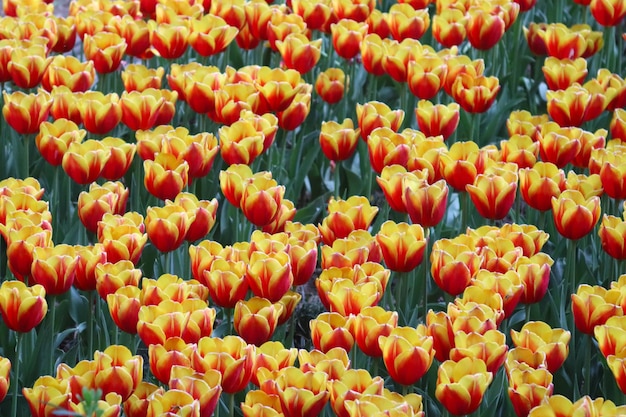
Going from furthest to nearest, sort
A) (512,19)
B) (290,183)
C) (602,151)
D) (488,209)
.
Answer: (512,19)
(290,183)
(602,151)
(488,209)

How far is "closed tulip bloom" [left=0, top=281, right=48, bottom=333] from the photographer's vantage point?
2090 mm

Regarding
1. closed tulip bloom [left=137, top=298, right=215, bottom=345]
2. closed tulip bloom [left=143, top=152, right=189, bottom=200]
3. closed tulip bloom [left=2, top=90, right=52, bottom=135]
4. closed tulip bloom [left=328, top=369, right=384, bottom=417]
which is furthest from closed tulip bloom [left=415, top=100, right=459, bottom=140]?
closed tulip bloom [left=328, top=369, right=384, bottom=417]

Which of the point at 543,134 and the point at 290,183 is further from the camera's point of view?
the point at 290,183

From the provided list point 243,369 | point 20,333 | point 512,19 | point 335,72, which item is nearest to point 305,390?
point 243,369

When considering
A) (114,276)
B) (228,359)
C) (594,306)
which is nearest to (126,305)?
(114,276)

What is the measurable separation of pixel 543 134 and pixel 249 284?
1.18 metres

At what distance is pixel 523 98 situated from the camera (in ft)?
12.9

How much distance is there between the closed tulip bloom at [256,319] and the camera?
6.77 feet

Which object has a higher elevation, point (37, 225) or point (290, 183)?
point (37, 225)

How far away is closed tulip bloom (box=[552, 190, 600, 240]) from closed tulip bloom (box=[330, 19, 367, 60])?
3.94 ft

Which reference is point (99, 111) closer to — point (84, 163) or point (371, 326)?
point (84, 163)

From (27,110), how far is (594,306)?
66.4 inches

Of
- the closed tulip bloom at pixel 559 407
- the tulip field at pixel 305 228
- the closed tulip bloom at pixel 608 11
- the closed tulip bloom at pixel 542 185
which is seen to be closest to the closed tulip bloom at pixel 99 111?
the tulip field at pixel 305 228

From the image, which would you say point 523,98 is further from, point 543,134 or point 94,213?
point 94,213
